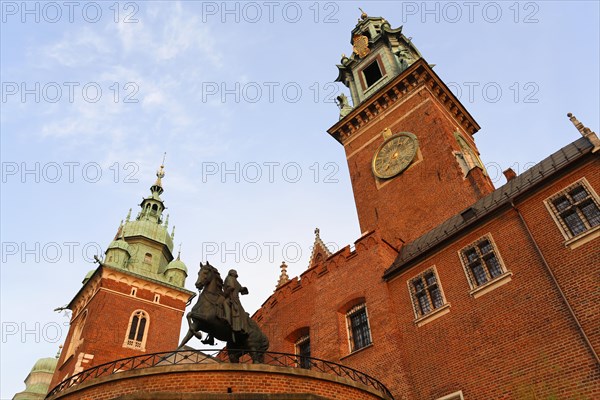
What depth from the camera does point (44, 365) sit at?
203 feet

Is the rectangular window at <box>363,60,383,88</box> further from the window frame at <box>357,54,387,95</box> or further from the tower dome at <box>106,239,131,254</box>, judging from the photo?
the tower dome at <box>106,239,131,254</box>

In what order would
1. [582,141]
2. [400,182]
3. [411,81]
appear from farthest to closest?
[411,81], [400,182], [582,141]

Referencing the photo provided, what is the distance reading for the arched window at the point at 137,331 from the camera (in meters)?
39.0

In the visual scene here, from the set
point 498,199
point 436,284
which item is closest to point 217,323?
point 436,284

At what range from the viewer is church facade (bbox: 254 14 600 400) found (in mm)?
13711

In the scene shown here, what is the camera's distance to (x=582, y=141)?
53.9ft

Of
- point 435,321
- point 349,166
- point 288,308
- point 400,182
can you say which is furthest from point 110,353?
point 435,321

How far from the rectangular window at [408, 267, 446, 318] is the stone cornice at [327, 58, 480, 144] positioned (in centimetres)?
1621

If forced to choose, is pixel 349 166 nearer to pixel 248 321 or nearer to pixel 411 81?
pixel 411 81

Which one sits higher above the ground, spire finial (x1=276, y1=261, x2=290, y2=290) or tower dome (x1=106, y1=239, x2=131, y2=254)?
tower dome (x1=106, y1=239, x2=131, y2=254)

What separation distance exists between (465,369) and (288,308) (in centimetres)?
1075

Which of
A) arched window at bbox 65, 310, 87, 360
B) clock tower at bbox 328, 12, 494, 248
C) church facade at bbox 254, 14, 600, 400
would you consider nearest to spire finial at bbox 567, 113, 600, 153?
church facade at bbox 254, 14, 600, 400

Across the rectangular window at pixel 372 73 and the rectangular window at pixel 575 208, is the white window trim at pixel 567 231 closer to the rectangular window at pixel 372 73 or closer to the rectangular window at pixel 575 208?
the rectangular window at pixel 575 208

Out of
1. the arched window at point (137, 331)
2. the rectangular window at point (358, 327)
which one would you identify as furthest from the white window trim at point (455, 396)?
the arched window at point (137, 331)
